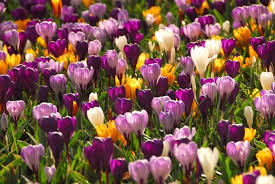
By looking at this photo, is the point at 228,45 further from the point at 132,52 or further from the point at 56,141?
the point at 56,141

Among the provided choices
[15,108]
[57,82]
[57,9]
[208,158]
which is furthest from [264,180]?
[57,9]

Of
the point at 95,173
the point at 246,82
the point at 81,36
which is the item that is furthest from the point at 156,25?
the point at 95,173

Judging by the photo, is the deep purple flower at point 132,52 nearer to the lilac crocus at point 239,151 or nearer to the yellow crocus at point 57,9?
the lilac crocus at point 239,151

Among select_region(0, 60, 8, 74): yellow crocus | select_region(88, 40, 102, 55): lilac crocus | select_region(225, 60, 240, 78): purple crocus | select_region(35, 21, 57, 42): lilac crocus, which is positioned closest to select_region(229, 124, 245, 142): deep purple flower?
select_region(225, 60, 240, 78): purple crocus

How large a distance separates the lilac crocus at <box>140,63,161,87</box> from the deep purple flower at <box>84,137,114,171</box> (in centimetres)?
88

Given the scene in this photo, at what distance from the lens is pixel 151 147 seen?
214 centimetres

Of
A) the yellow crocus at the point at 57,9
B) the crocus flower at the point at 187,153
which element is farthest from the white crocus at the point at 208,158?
the yellow crocus at the point at 57,9

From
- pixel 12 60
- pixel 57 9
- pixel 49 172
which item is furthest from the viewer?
pixel 57 9

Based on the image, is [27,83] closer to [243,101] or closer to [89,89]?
[89,89]

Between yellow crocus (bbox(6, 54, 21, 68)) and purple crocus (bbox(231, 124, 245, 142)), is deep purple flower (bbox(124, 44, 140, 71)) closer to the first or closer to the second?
yellow crocus (bbox(6, 54, 21, 68))

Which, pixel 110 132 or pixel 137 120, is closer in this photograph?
pixel 137 120

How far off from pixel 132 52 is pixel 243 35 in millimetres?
998

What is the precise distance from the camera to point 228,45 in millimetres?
3576

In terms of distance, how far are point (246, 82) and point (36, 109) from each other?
5.04 feet
